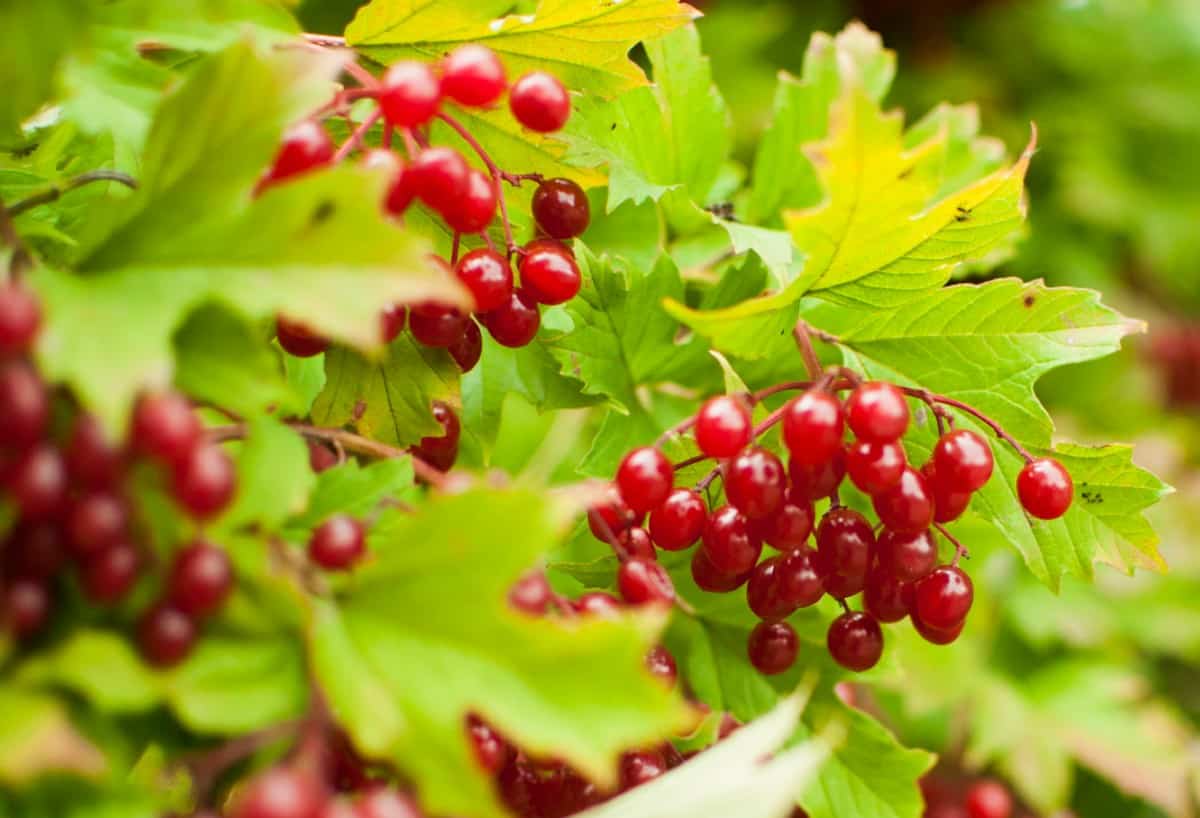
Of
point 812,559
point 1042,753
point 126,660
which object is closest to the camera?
point 126,660

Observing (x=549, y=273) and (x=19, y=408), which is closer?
(x=19, y=408)

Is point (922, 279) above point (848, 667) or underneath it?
above

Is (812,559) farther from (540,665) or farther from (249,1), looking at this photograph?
(249,1)

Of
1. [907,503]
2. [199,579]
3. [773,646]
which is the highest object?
[199,579]

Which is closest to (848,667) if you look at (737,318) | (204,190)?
(737,318)

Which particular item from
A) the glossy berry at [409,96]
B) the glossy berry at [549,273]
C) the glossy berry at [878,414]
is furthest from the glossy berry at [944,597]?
the glossy berry at [409,96]

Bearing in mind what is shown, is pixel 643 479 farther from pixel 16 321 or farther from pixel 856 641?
pixel 16 321

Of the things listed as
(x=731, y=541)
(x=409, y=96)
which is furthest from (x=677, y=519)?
(x=409, y=96)

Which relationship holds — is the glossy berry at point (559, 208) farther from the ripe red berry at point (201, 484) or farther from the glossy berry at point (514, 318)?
the ripe red berry at point (201, 484)
